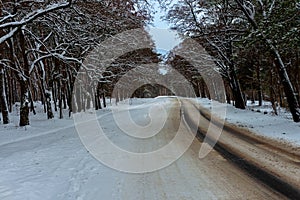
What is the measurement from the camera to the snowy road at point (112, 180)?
5.45m

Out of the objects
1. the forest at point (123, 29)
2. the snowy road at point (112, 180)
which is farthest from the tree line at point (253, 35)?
the snowy road at point (112, 180)

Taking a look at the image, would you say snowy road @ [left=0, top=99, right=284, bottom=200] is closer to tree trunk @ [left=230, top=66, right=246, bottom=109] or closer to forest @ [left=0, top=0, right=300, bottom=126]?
forest @ [left=0, top=0, right=300, bottom=126]

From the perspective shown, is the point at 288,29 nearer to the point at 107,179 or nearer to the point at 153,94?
the point at 107,179

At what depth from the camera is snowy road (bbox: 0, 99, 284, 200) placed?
17.9 ft

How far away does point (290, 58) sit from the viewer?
2117 centimetres

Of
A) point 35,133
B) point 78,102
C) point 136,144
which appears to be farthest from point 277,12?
point 78,102

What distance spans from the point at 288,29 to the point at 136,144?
7.49 m

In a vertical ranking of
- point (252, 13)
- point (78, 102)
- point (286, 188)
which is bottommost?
point (286, 188)

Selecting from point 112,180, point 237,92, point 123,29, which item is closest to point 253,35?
point 123,29

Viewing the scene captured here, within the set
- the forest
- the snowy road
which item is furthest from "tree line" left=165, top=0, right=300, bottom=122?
the snowy road

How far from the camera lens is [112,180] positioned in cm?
637

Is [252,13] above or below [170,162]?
above

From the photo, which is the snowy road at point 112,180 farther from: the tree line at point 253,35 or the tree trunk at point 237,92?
the tree trunk at point 237,92

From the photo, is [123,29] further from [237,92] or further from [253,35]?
[237,92]
